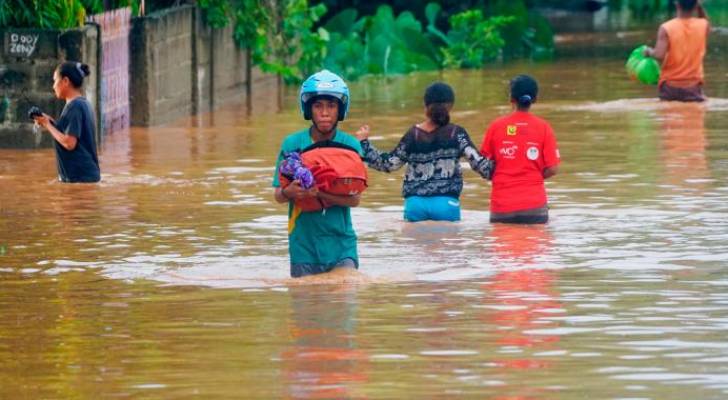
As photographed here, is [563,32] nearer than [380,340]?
No

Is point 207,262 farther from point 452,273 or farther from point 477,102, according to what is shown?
point 477,102

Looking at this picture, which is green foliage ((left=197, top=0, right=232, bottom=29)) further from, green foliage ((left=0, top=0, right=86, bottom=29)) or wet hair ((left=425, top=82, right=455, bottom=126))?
wet hair ((left=425, top=82, right=455, bottom=126))

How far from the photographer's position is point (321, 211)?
37.5 feet

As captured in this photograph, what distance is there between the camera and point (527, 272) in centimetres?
1246

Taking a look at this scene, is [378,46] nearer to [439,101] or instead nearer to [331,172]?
[439,101]

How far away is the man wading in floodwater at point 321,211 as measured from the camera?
11328 millimetres

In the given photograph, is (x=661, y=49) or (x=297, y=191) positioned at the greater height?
(x=661, y=49)

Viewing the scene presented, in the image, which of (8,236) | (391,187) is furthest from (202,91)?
(8,236)

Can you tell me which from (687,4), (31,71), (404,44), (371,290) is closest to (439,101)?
(371,290)

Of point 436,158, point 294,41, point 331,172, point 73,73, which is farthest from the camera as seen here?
point 294,41

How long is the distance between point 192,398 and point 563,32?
3591cm

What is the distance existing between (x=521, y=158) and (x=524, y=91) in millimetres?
482

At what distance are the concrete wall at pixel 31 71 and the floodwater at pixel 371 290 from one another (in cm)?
57

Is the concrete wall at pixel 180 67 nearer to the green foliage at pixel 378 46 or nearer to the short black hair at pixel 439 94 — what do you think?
the green foliage at pixel 378 46
